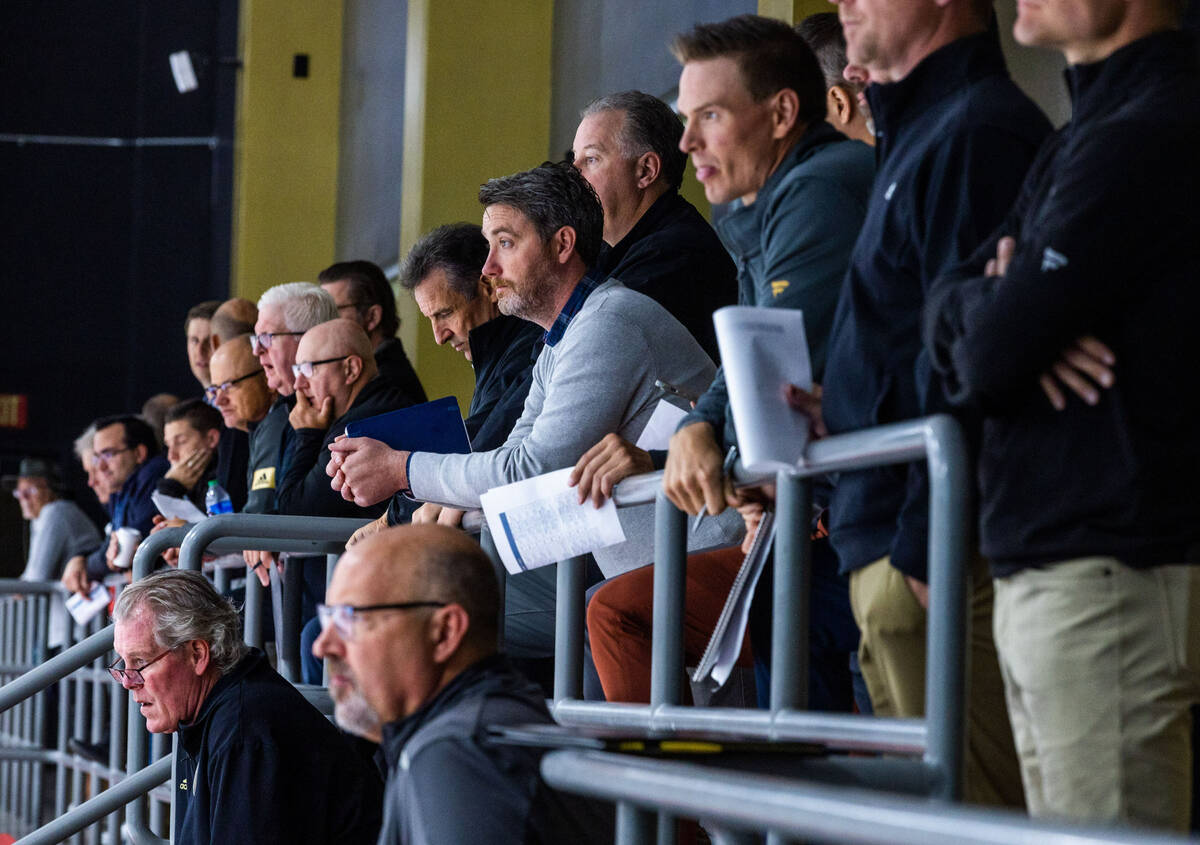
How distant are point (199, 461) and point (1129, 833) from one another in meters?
5.41

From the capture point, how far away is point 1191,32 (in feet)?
6.23

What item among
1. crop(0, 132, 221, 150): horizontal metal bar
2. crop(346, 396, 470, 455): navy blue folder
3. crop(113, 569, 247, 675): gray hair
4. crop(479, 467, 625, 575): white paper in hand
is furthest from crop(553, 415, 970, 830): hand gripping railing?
crop(0, 132, 221, 150): horizontal metal bar

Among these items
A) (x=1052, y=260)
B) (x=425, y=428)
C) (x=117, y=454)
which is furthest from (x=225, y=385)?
(x=1052, y=260)

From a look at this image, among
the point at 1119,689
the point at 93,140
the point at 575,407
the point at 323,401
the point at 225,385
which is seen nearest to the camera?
the point at 1119,689

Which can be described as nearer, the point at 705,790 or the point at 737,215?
the point at 705,790

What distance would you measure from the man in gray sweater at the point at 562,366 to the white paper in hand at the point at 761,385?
88 centimetres

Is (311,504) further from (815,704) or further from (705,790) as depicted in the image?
(705,790)

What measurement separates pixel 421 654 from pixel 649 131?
5.37 feet

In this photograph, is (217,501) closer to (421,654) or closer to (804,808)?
(421,654)

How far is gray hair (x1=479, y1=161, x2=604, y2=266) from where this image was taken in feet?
11.4

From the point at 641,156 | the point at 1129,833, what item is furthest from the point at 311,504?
the point at 1129,833

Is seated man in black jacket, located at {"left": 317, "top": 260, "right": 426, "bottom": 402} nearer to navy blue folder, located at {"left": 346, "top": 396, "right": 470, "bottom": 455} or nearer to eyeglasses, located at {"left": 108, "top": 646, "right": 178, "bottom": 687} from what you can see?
eyeglasses, located at {"left": 108, "top": 646, "right": 178, "bottom": 687}

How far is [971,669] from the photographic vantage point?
208 centimetres

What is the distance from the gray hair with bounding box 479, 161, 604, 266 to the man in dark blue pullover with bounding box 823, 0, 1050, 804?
1.26 meters
